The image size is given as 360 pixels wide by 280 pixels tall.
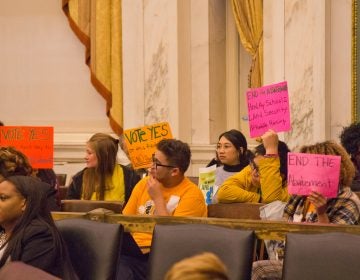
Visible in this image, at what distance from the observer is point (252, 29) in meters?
9.33

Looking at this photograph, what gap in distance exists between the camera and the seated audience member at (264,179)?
219 inches

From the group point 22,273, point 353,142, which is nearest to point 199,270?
point 22,273

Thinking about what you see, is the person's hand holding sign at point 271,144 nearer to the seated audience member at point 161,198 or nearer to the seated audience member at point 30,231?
the seated audience member at point 161,198

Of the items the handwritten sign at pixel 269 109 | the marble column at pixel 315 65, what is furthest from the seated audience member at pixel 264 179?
the marble column at pixel 315 65

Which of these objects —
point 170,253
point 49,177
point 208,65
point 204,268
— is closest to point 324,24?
point 208,65

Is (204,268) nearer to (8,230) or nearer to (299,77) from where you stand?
(8,230)

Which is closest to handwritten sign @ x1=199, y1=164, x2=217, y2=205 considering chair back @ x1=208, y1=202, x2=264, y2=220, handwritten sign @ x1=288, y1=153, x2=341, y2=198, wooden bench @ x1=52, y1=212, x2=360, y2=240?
chair back @ x1=208, y1=202, x2=264, y2=220

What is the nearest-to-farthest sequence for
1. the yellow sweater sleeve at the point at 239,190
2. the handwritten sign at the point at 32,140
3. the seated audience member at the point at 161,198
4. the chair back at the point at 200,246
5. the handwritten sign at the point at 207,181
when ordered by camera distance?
the chair back at the point at 200,246 → the seated audience member at the point at 161,198 → the yellow sweater sleeve at the point at 239,190 → the handwritten sign at the point at 207,181 → the handwritten sign at the point at 32,140

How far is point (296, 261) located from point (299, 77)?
4443 millimetres

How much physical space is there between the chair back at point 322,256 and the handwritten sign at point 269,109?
1.86 metres

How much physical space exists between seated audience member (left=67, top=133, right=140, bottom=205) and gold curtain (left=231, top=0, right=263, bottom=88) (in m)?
2.92

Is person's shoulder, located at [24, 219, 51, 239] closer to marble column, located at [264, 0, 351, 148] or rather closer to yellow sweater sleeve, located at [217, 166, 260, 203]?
yellow sweater sleeve, located at [217, 166, 260, 203]

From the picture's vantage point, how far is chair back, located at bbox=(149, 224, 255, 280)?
4.24m

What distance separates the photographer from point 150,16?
30.8 feet
